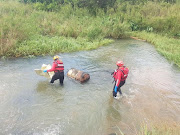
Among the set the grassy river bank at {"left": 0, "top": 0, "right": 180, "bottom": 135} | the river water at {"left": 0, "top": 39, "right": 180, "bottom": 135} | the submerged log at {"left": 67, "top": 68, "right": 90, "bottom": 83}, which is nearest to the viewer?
the river water at {"left": 0, "top": 39, "right": 180, "bottom": 135}

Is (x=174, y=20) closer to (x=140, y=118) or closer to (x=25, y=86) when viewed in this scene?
(x=140, y=118)

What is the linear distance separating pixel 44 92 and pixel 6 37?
5346 millimetres

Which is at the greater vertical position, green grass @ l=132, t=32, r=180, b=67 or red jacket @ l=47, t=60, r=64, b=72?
red jacket @ l=47, t=60, r=64, b=72

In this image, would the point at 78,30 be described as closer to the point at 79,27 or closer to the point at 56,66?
the point at 79,27

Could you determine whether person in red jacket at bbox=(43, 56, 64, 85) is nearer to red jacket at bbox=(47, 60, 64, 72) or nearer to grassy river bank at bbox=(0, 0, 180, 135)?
red jacket at bbox=(47, 60, 64, 72)

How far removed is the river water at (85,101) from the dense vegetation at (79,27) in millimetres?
1492

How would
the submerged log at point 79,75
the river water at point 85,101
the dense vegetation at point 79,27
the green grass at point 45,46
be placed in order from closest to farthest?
the river water at point 85,101 → the submerged log at point 79,75 → the green grass at point 45,46 → the dense vegetation at point 79,27

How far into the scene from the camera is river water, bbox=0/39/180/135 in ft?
16.2

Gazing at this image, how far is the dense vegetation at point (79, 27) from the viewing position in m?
10.5

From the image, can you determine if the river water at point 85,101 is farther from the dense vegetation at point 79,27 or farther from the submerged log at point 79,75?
the dense vegetation at point 79,27

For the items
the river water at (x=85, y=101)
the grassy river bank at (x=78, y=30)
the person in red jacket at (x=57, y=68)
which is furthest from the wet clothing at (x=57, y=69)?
the grassy river bank at (x=78, y=30)

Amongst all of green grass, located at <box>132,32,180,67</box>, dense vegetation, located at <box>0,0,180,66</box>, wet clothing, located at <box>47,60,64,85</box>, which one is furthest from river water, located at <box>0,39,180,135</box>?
dense vegetation, located at <box>0,0,180,66</box>

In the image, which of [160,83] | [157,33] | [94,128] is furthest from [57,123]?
[157,33]

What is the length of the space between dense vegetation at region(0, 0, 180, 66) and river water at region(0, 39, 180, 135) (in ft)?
4.90
